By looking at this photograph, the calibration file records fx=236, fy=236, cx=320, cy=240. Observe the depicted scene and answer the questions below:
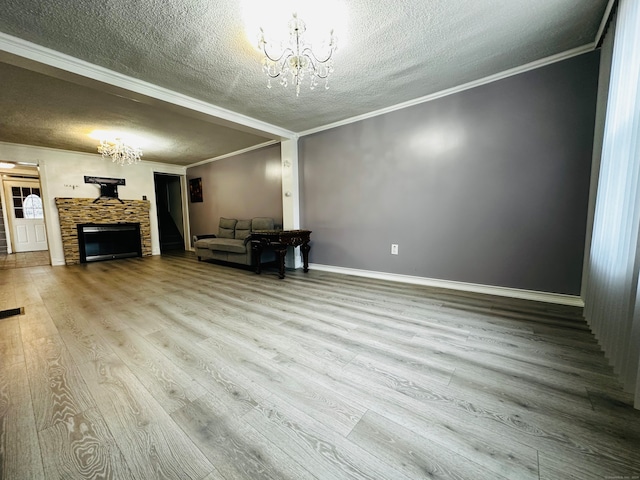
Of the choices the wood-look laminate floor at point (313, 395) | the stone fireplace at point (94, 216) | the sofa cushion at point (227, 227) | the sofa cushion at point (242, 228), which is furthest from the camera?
the sofa cushion at point (227, 227)

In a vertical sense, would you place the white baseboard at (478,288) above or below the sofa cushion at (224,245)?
below

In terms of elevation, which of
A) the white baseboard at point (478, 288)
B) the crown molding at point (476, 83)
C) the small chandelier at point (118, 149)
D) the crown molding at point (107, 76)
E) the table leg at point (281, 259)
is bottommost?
the white baseboard at point (478, 288)

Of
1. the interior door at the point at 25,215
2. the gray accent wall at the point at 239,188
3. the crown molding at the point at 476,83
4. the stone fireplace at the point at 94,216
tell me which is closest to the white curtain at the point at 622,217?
the crown molding at the point at 476,83

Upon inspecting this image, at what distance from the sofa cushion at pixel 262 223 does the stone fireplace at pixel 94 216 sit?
348 centimetres

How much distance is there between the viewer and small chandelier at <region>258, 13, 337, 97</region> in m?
1.77

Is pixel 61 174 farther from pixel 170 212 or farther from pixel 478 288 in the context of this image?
pixel 478 288

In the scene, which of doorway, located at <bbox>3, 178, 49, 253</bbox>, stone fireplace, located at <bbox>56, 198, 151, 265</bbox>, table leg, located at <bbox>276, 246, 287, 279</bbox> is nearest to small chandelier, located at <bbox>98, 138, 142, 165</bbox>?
stone fireplace, located at <bbox>56, 198, 151, 265</bbox>

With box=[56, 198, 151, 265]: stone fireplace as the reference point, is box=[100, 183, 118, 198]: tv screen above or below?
above

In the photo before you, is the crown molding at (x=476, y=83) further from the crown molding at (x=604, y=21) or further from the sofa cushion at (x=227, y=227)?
the sofa cushion at (x=227, y=227)

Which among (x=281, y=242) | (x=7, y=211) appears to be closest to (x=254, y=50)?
(x=281, y=242)

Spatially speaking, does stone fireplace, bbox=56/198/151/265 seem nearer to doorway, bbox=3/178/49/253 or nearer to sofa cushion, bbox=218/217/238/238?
sofa cushion, bbox=218/217/238/238

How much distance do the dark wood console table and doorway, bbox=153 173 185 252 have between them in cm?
473

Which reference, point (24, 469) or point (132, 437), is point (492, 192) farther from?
point (24, 469)

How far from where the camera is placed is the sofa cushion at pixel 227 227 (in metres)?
5.32
